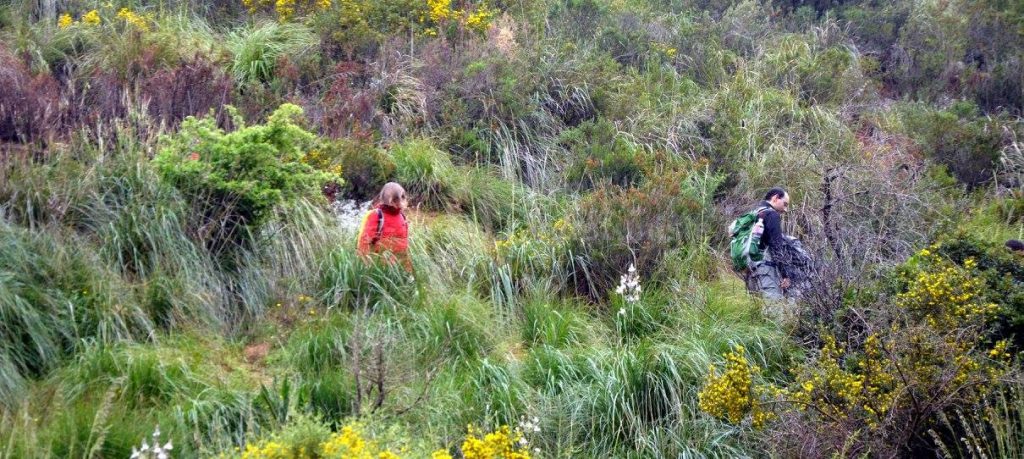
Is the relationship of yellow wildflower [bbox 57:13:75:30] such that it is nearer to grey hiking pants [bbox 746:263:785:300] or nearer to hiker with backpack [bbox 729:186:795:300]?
hiker with backpack [bbox 729:186:795:300]

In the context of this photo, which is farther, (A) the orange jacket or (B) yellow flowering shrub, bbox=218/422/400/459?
(A) the orange jacket

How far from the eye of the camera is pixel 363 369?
663 centimetres

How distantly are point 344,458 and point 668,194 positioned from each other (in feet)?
23.6

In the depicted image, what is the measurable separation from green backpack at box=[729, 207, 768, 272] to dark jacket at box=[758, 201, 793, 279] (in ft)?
0.19

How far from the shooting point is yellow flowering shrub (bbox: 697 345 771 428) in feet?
22.6

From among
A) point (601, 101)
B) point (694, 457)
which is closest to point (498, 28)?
point (601, 101)

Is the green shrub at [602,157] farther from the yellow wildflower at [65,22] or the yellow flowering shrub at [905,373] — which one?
the yellow wildflower at [65,22]

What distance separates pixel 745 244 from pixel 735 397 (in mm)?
3321

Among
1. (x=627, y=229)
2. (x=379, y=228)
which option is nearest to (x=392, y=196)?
(x=379, y=228)

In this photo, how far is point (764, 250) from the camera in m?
9.91

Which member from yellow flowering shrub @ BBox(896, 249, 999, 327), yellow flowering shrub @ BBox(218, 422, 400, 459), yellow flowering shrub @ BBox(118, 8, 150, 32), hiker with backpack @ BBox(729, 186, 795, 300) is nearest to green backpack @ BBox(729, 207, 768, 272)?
hiker with backpack @ BBox(729, 186, 795, 300)

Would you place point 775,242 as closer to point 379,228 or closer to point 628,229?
point 628,229

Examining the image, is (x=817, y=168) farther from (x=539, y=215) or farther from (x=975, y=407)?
(x=975, y=407)

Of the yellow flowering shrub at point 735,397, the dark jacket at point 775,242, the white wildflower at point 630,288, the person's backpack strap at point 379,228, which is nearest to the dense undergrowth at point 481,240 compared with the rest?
the yellow flowering shrub at point 735,397
